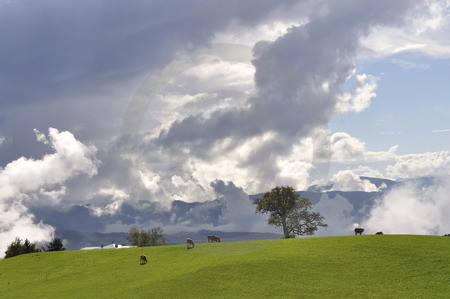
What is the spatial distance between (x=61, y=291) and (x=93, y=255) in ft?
80.0

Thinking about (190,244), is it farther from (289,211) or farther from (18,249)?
(18,249)

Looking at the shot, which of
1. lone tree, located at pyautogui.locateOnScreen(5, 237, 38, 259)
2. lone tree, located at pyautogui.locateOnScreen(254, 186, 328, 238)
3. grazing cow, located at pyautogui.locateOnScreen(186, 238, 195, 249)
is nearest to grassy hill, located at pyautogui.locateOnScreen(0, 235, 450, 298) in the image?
grazing cow, located at pyautogui.locateOnScreen(186, 238, 195, 249)

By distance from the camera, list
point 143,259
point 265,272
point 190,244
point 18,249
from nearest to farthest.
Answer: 1. point 265,272
2. point 143,259
3. point 190,244
4. point 18,249

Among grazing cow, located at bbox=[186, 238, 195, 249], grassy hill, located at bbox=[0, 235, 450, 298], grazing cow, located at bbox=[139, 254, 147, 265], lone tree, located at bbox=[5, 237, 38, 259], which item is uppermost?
lone tree, located at bbox=[5, 237, 38, 259]

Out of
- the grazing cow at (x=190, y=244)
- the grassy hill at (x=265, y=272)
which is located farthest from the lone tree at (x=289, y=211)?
the grassy hill at (x=265, y=272)

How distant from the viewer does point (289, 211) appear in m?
120

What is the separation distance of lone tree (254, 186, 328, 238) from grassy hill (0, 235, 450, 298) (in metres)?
44.3

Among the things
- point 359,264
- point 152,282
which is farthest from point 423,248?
point 152,282

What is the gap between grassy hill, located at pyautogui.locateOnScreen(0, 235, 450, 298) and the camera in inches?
1919

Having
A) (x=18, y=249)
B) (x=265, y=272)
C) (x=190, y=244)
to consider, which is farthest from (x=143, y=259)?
(x=18, y=249)

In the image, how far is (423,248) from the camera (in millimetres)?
59875

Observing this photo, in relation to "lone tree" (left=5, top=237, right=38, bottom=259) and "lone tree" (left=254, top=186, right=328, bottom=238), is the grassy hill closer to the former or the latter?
"lone tree" (left=5, top=237, right=38, bottom=259)

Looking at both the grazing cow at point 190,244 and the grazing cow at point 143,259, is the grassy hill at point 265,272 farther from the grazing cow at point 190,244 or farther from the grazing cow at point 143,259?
the grazing cow at point 190,244

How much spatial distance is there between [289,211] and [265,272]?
6630 centimetres
